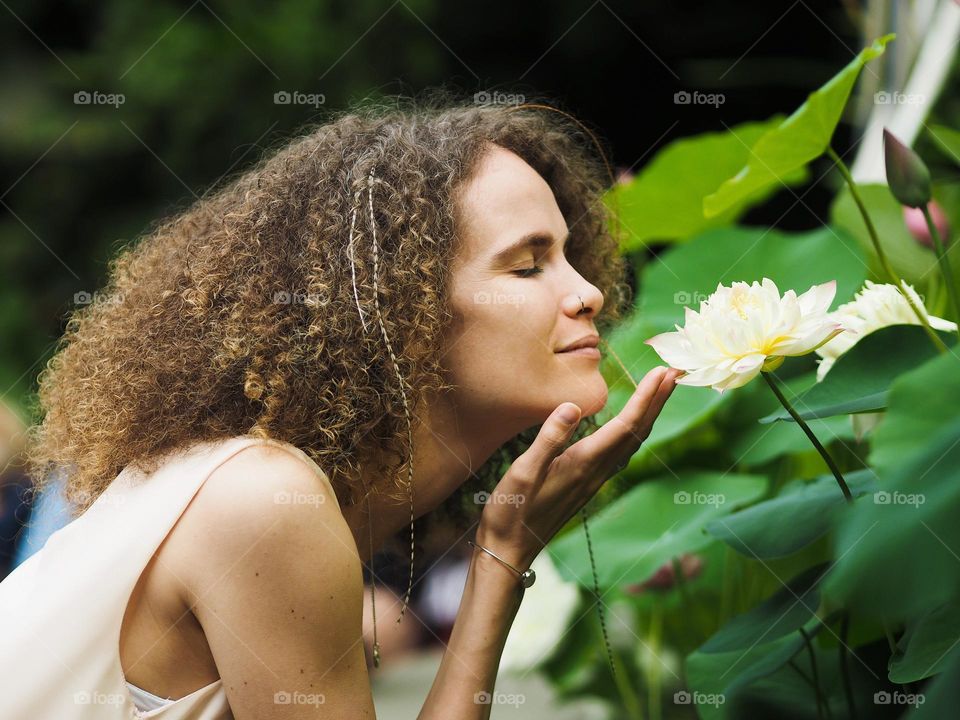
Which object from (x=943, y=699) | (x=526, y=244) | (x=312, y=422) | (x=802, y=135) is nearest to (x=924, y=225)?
(x=802, y=135)

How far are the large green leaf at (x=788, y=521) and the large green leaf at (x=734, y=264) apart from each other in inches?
16.3

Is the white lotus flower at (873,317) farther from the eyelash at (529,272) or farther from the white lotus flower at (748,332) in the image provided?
the eyelash at (529,272)

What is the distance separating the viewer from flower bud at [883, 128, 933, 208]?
0.85m

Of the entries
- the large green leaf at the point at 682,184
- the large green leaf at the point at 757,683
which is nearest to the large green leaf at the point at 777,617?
the large green leaf at the point at 757,683

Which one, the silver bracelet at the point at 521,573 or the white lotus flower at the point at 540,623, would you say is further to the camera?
the white lotus flower at the point at 540,623

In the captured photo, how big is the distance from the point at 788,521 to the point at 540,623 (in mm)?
666

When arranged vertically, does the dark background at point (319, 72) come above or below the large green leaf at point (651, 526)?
above

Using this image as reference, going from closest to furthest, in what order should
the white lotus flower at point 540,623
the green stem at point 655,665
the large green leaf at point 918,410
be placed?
the large green leaf at point 918,410, the green stem at point 655,665, the white lotus flower at point 540,623

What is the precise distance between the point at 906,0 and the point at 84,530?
1412mm

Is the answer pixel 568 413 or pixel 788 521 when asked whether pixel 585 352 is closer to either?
pixel 568 413

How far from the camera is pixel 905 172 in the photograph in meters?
0.85

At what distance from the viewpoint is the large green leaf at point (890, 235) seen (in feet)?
3.83

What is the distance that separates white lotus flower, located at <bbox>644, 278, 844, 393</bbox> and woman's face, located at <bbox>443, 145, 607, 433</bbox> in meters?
0.18

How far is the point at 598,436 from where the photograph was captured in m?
0.90
